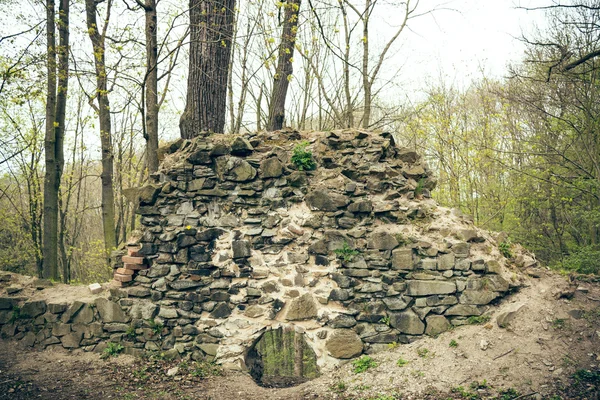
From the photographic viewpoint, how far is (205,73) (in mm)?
6207

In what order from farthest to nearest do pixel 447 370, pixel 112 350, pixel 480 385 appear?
pixel 112 350 → pixel 447 370 → pixel 480 385

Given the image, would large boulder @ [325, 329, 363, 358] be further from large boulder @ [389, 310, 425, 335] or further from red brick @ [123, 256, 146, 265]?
red brick @ [123, 256, 146, 265]

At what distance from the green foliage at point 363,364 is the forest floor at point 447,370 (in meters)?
0.04

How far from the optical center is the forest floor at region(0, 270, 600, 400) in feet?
13.4

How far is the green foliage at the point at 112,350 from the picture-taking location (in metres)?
5.41

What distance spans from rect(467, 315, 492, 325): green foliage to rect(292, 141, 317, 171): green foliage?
289cm

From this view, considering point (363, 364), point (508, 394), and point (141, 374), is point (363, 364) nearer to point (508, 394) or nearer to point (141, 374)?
point (508, 394)

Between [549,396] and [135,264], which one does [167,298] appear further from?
[549,396]

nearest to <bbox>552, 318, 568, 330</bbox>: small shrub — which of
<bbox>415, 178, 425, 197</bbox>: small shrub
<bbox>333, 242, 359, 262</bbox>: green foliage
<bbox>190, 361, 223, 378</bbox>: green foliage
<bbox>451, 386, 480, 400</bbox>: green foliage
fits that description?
<bbox>451, 386, 480, 400</bbox>: green foliage

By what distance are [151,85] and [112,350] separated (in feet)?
15.0

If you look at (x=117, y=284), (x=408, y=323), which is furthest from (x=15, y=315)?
(x=408, y=323)

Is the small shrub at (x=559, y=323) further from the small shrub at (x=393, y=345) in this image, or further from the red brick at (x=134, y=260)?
the red brick at (x=134, y=260)

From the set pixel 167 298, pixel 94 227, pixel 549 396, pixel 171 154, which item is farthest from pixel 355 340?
pixel 94 227

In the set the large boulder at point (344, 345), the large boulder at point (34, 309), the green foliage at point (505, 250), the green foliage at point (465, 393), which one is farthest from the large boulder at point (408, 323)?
the large boulder at point (34, 309)
